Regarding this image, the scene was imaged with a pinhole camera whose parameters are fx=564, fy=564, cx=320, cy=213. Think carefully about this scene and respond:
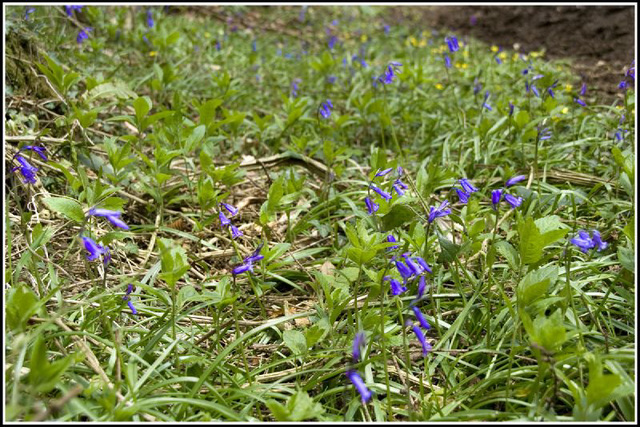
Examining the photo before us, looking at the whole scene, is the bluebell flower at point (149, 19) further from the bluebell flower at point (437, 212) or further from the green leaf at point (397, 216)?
the bluebell flower at point (437, 212)

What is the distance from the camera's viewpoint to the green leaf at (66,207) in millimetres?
1832

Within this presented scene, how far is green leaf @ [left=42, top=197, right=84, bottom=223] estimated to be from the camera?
183 centimetres

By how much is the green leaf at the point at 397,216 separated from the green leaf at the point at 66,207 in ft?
3.67

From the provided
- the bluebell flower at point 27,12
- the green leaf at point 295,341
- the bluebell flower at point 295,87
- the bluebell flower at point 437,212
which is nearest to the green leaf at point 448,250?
the bluebell flower at point 437,212

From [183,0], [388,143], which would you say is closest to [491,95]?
[388,143]

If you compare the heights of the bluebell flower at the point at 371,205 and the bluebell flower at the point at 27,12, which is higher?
the bluebell flower at the point at 27,12

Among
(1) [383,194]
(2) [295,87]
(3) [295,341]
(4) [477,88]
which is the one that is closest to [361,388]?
(3) [295,341]

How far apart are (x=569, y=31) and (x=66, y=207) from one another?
653 cm

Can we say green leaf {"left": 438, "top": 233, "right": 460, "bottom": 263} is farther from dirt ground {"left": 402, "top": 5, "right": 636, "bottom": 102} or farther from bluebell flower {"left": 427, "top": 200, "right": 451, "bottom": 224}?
dirt ground {"left": 402, "top": 5, "right": 636, "bottom": 102}

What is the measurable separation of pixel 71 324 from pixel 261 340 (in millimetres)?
632

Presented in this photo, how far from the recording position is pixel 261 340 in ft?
6.61

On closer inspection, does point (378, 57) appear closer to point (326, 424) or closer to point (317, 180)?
point (317, 180)

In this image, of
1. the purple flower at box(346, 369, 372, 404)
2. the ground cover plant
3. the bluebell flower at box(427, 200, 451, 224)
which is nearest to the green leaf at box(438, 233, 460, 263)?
the ground cover plant

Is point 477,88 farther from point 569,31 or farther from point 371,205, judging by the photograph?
point 569,31
